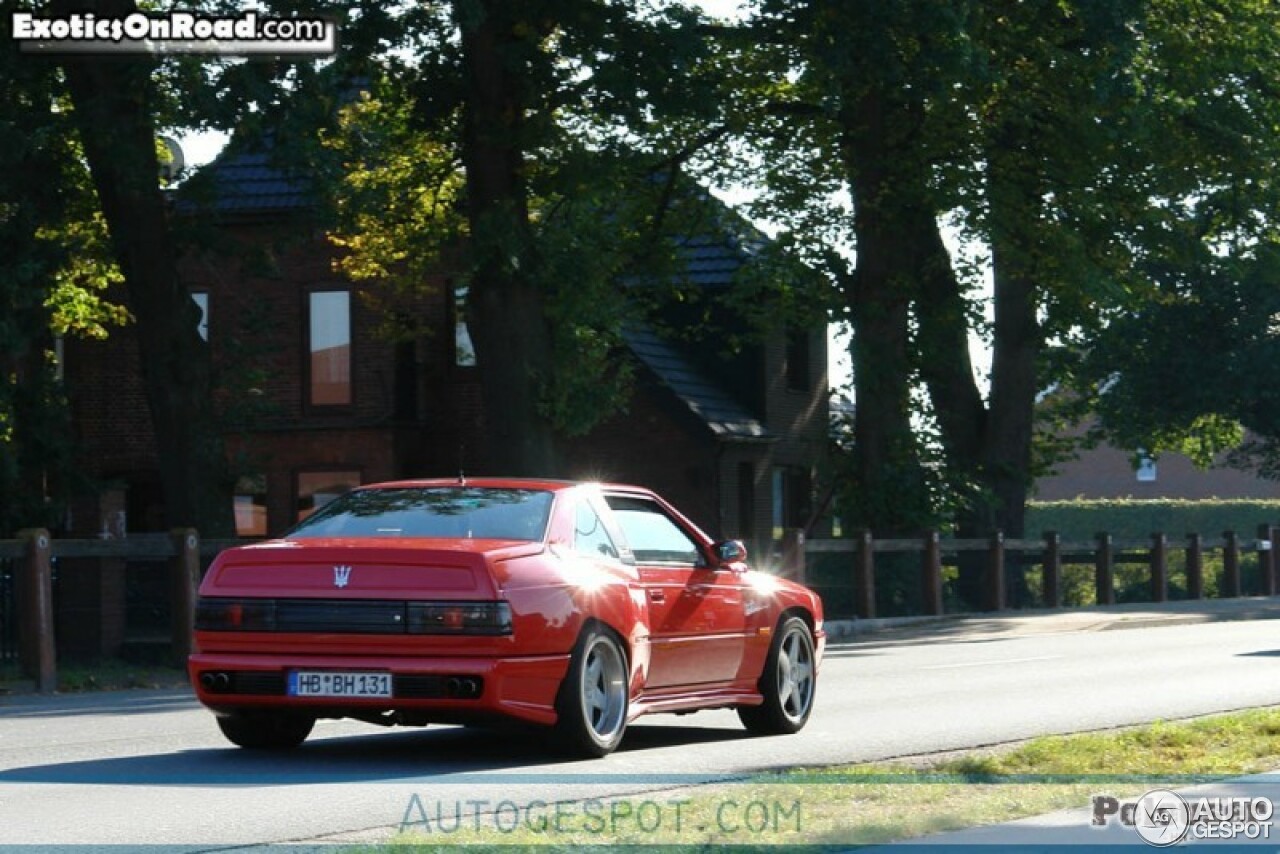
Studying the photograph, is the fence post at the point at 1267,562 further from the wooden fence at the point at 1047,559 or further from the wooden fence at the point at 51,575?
the wooden fence at the point at 51,575

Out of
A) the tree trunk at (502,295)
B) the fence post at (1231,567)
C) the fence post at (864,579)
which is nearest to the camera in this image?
the tree trunk at (502,295)

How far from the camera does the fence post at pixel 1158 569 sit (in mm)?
44625

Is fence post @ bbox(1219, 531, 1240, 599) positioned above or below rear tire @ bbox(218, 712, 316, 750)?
below

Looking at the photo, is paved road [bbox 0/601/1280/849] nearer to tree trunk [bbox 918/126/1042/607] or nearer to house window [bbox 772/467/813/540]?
tree trunk [bbox 918/126/1042/607]

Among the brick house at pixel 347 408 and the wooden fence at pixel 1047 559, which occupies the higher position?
the brick house at pixel 347 408

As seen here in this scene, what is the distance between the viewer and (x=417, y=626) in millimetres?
12375

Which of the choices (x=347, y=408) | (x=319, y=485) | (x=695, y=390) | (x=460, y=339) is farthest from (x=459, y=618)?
(x=695, y=390)

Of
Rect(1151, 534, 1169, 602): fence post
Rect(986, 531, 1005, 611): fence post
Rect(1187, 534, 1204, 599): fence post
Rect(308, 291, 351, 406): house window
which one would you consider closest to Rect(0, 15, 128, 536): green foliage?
Rect(308, 291, 351, 406): house window

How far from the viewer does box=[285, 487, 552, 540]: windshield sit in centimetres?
1314

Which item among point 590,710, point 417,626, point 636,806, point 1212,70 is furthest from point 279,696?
point 1212,70

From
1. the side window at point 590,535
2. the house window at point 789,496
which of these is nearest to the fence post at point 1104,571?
the house window at point 789,496

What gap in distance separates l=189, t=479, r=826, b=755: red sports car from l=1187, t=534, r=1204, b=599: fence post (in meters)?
32.8

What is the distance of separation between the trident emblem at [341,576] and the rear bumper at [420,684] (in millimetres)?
368

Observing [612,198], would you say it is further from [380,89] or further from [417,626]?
[417,626]
